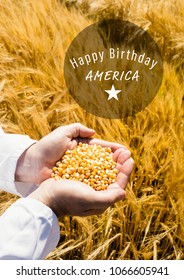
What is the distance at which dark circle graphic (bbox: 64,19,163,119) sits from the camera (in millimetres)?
1228

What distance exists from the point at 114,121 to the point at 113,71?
0.16 m

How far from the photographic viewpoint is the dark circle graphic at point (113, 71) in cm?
123

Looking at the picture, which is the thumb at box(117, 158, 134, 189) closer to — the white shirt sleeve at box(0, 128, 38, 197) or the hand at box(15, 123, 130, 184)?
the hand at box(15, 123, 130, 184)

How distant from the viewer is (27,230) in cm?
95

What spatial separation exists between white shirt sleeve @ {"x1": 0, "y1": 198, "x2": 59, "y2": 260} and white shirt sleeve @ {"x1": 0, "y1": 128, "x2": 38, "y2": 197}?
0.16 m

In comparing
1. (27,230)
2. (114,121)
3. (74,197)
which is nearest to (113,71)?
(114,121)

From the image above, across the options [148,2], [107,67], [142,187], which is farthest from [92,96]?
[148,2]

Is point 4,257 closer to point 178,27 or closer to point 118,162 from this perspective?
point 118,162

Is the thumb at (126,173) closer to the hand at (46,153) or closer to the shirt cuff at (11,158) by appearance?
the hand at (46,153)

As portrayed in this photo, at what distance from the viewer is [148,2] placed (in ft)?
4.77

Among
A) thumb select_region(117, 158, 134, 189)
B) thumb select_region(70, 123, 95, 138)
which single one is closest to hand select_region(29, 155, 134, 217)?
thumb select_region(117, 158, 134, 189)

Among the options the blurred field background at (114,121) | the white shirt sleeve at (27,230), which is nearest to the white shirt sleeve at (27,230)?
the white shirt sleeve at (27,230)

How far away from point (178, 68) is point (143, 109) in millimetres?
233

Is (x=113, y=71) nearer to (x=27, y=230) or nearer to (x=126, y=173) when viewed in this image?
(x=126, y=173)
